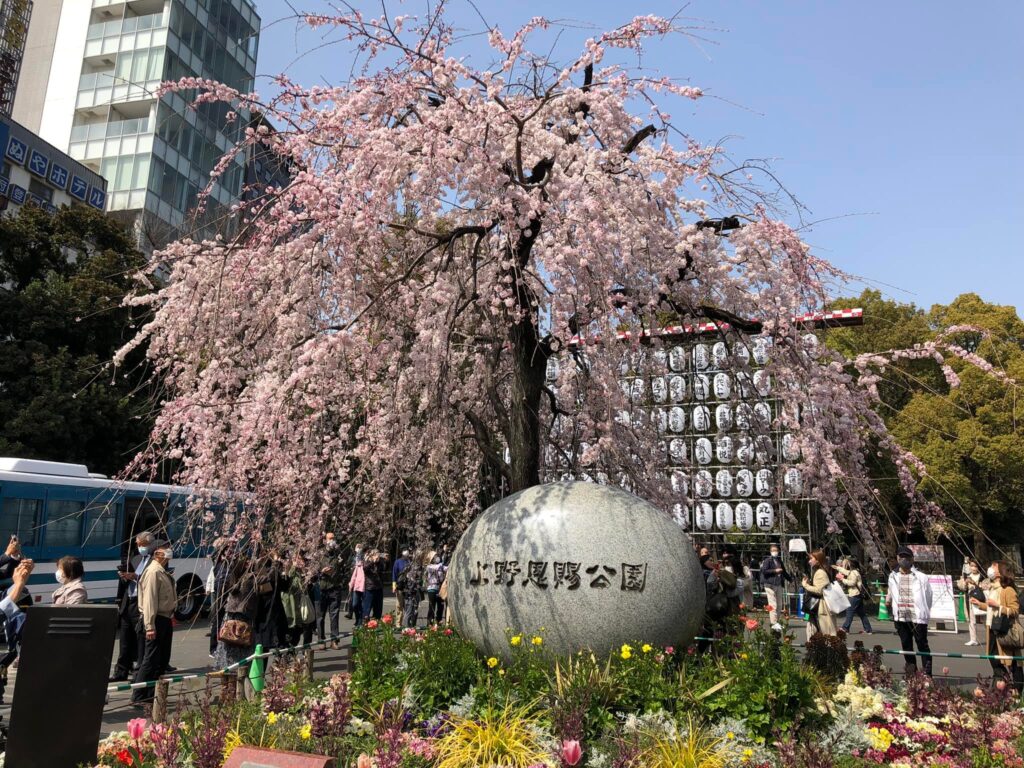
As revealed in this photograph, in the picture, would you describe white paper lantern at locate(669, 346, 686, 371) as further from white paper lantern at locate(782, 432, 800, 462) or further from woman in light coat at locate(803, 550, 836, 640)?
white paper lantern at locate(782, 432, 800, 462)

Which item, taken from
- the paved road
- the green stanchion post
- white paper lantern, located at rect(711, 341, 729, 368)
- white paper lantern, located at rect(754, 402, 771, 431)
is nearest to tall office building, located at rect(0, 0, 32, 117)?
the paved road

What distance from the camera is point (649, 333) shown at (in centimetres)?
891

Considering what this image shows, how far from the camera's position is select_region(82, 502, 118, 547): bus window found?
1653 centimetres

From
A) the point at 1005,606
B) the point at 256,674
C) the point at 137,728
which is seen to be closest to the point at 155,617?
the point at 256,674

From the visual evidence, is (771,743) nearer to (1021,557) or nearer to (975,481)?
(975,481)

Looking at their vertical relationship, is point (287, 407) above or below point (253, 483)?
above

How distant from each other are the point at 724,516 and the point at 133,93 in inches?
1179

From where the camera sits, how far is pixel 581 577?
6.69m

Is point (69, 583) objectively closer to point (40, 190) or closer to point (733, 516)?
point (733, 516)

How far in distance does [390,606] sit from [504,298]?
61.6ft

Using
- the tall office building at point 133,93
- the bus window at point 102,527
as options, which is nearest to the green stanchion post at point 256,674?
the bus window at point 102,527

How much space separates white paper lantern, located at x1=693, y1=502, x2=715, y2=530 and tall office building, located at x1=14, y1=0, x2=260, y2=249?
2415 centimetres

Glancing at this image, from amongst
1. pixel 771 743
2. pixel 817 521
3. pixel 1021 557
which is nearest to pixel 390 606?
pixel 817 521

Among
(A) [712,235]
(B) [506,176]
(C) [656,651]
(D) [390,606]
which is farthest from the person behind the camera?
(D) [390,606]
